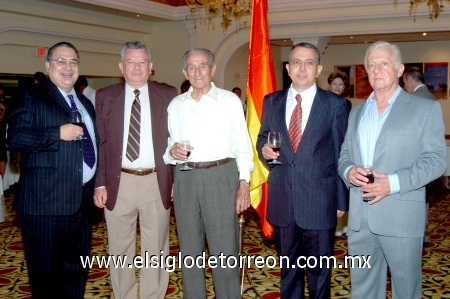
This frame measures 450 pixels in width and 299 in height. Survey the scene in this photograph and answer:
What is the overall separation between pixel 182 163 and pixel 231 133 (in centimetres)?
38

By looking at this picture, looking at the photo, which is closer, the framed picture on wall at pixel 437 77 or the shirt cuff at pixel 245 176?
the shirt cuff at pixel 245 176

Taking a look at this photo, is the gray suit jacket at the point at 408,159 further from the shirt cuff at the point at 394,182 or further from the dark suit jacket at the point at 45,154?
the dark suit jacket at the point at 45,154

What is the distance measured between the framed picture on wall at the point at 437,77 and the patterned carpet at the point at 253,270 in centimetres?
757

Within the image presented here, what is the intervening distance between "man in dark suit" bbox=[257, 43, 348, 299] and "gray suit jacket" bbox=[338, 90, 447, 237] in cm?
41

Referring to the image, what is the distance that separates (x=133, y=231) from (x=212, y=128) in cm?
92

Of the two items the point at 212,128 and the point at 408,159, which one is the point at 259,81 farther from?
the point at 408,159

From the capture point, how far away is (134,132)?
3316 millimetres

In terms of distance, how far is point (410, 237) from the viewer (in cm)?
262

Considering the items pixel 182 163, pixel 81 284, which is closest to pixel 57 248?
pixel 81 284

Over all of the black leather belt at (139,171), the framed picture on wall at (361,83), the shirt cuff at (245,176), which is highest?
the framed picture on wall at (361,83)

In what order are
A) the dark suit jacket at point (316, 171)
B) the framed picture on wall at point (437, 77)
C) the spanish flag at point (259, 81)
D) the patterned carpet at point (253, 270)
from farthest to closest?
the framed picture on wall at point (437, 77), the patterned carpet at point (253, 270), the spanish flag at point (259, 81), the dark suit jacket at point (316, 171)

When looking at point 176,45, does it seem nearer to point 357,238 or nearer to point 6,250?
point 6,250

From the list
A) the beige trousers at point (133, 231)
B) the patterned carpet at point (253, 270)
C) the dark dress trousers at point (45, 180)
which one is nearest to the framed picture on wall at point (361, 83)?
the patterned carpet at point (253, 270)

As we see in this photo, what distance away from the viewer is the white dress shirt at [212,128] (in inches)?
125
